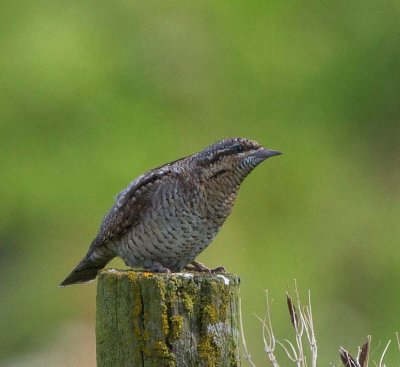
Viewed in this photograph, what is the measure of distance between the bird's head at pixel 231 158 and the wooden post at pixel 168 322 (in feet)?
3.73

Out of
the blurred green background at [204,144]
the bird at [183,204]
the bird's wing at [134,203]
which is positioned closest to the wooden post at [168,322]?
the bird at [183,204]

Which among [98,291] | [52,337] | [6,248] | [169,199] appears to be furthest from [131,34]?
[98,291]

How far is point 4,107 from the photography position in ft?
38.6

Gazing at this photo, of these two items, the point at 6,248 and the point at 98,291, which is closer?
the point at 98,291

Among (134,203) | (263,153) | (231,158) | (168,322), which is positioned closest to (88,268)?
(134,203)

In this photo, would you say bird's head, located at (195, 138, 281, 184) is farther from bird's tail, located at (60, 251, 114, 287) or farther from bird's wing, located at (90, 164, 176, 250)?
bird's tail, located at (60, 251, 114, 287)

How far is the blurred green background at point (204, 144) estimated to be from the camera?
35.0ft

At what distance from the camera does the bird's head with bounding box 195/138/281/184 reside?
4898mm

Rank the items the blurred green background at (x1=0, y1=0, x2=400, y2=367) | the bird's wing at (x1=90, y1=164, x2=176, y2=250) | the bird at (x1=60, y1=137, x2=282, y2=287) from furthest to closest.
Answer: the blurred green background at (x1=0, y1=0, x2=400, y2=367) → the bird's wing at (x1=90, y1=164, x2=176, y2=250) → the bird at (x1=60, y1=137, x2=282, y2=287)

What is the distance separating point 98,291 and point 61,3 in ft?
28.8

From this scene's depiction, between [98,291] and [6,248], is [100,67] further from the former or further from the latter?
[98,291]

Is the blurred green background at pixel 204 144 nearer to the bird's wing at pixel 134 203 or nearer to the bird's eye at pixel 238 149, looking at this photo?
the bird's wing at pixel 134 203

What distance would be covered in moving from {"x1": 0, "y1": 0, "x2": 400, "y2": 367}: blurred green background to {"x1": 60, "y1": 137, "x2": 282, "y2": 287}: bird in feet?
15.6

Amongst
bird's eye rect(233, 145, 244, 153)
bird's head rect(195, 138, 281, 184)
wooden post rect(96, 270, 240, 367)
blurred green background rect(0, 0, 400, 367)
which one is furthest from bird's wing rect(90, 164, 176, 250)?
blurred green background rect(0, 0, 400, 367)
